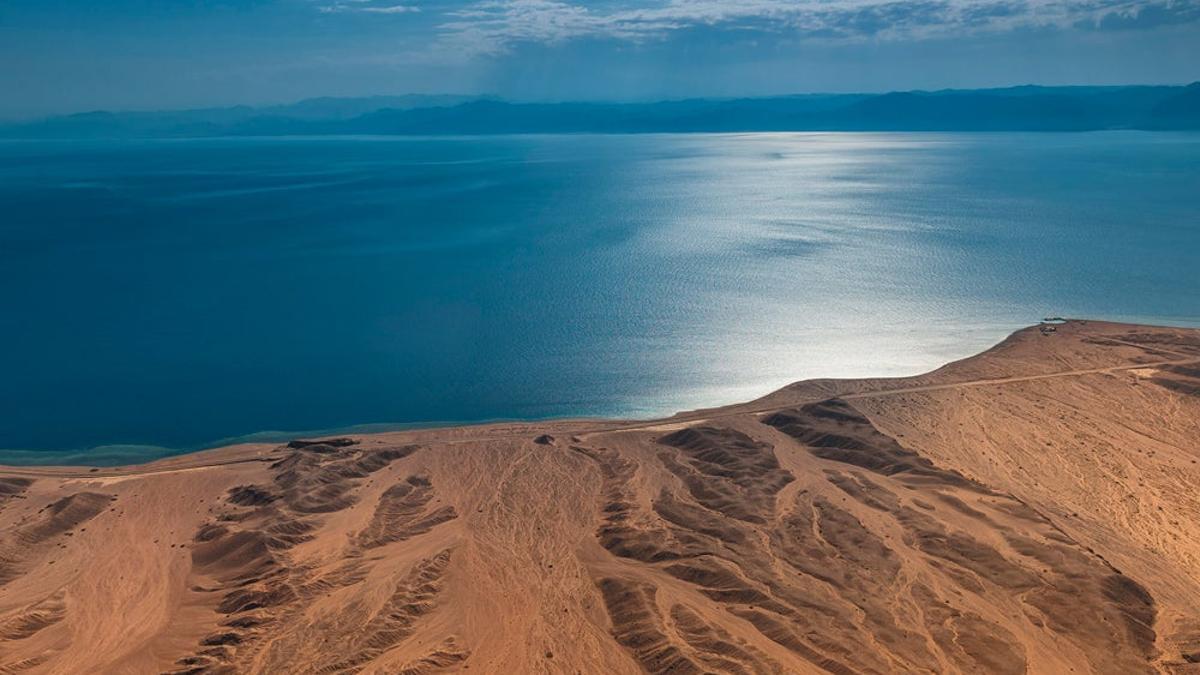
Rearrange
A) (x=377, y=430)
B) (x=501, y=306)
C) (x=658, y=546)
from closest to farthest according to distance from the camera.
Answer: (x=658, y=546), (x=377, y=430), (x=501, y=306)

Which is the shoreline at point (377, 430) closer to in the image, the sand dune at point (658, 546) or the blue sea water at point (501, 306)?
the sand dune at point (658, 546)

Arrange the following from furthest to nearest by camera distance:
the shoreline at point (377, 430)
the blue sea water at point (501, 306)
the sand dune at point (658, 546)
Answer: the blue sea water at point (501, 306) < the shoreline at point (377, 430) < the sand dune at point (658, 546)

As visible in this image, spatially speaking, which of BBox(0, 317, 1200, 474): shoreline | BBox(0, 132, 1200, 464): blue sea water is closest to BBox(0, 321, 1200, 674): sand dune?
BBox(0, 317, 1200, 474): shoreline

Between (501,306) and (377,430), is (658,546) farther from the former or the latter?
(501,306)

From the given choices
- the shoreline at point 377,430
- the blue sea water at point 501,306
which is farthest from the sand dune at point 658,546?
the blue sea water at point 501,306

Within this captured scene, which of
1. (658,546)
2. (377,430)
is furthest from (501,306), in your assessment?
(658,546)

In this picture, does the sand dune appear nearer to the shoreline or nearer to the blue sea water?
the shoreline
